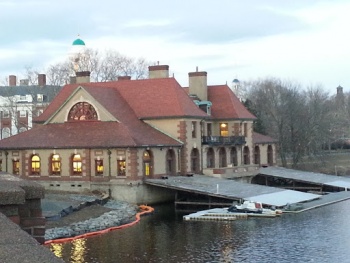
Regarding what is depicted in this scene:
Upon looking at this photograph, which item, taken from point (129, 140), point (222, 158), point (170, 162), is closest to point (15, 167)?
point (129, 140)

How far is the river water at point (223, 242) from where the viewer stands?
23609mm

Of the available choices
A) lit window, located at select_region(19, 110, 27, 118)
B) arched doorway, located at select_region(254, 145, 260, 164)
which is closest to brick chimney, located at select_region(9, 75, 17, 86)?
lit window, located at select_region(19, 110, 27, 118)

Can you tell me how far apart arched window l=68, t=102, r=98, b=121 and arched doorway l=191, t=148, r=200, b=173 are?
30.0ft

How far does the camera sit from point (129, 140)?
4253 centimetres

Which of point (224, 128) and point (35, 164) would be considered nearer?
point (35, 164)

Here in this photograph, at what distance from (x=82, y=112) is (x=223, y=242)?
2279 cm

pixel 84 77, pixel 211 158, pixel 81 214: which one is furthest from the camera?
pixel 84 77

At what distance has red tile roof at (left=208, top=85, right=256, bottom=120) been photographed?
183ft

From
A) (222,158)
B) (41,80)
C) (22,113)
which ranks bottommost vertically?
(222,158)

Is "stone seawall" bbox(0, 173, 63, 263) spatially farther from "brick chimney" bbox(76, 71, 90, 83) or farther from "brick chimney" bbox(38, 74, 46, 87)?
"brick chimney" bbox(38, 74, 46, 87)

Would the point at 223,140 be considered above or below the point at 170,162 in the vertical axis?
above

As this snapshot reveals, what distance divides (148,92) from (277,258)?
29383mm

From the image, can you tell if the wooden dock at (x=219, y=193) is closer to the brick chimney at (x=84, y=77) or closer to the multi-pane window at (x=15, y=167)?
the multi-pane window at (x=15, y=167)

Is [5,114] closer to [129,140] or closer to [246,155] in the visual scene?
[246,155]
